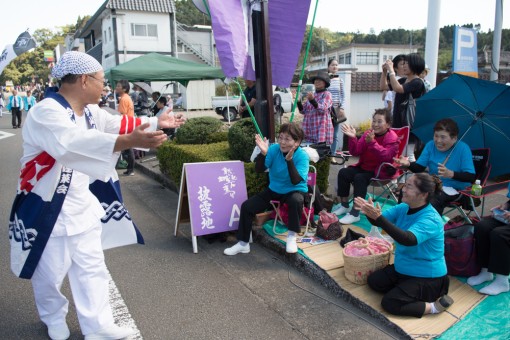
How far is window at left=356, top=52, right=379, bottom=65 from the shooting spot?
45688 mm

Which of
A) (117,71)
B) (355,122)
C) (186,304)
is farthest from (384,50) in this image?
(186,304)

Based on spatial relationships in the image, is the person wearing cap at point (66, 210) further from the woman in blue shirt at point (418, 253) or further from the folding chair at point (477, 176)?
the folding chair at point (477, 176)

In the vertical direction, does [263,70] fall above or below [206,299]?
above

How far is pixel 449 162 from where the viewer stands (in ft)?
13.7

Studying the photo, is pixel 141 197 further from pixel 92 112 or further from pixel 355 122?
pixel 355 122

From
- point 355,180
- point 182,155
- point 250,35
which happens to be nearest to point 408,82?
point 355,180

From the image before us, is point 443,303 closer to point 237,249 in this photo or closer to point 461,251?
point 461,251

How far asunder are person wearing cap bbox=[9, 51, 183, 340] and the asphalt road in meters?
0.47

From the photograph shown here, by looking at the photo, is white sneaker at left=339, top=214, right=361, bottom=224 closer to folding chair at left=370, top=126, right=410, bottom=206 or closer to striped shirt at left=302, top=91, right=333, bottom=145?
folding chair at left=370, top=126, right=410, bottom=206

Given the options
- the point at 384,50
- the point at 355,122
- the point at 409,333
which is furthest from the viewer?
the point at 384,50

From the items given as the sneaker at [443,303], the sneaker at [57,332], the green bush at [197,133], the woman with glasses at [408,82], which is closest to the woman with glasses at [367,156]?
the woman with glasses at [408,82]

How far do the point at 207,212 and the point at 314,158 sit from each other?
1478 millimetres

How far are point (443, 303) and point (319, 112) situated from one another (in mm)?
4111

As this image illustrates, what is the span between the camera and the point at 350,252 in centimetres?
359
